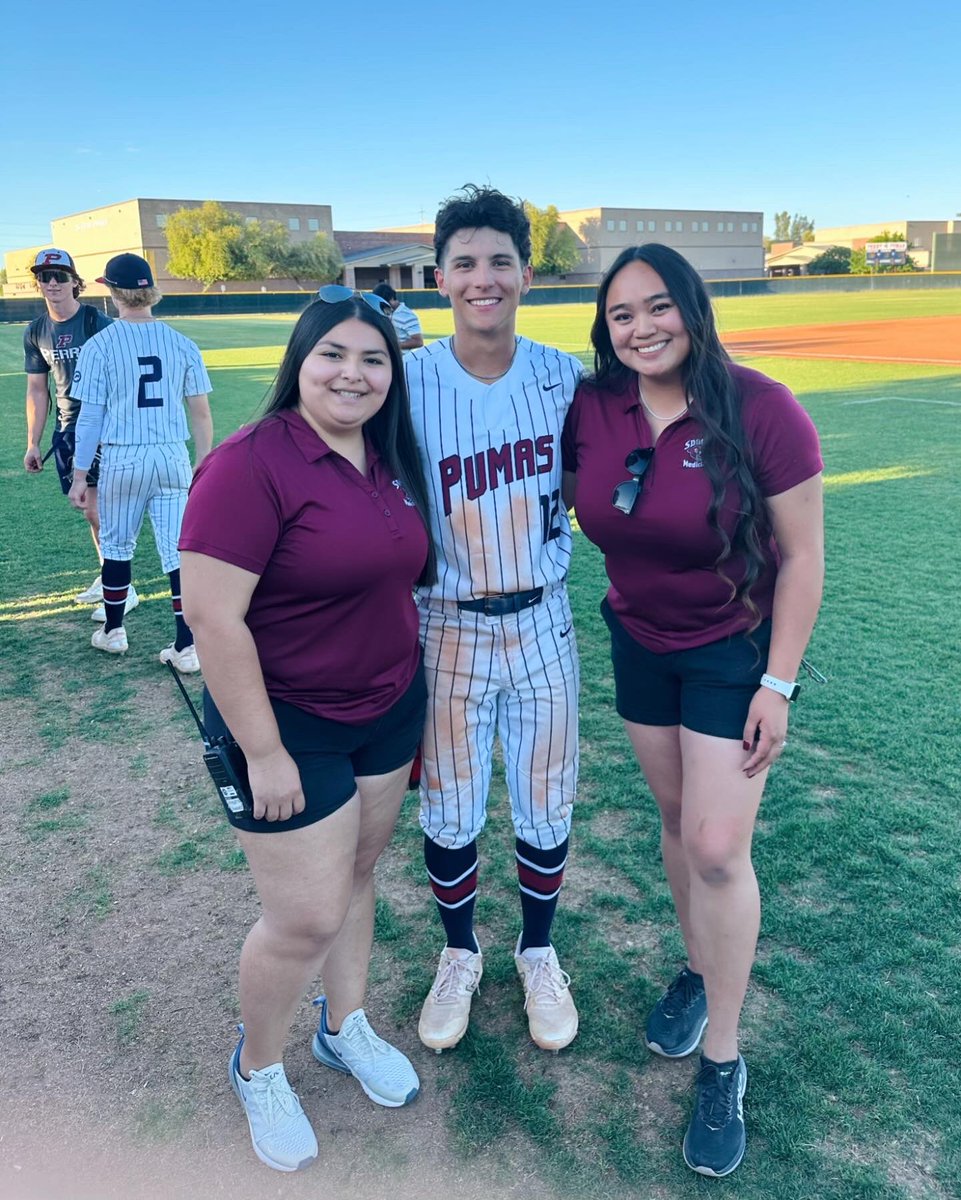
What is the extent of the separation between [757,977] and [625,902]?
53 cm

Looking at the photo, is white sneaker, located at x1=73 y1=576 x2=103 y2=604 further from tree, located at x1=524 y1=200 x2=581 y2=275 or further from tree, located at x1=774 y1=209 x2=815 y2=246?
tree, located at x1=774 y1=209 x2=815 y2=246

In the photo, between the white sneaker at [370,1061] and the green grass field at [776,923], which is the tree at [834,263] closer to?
the green grass field at [776,923]

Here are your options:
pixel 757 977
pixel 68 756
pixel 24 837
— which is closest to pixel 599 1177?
pixel 757 977

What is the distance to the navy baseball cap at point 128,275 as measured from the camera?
4.85 metres

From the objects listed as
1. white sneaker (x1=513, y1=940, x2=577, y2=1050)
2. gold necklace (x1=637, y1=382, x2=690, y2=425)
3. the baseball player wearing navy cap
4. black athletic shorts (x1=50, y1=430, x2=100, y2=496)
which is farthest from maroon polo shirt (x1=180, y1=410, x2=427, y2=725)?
black athletic shorts (x1=50, y1=430, x2=100, y2=496)

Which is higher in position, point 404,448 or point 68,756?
point 404,448

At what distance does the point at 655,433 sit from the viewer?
90.0 inches

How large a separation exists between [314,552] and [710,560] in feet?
2.95

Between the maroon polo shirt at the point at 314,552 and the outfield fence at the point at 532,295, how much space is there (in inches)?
1763

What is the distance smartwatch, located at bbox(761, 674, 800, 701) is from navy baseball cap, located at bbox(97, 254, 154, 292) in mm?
3878

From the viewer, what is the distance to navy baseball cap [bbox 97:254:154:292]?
Answer: 485cm

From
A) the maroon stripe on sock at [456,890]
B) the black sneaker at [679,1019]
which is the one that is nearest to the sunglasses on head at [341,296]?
the maroon stripe on sock at [456,890]

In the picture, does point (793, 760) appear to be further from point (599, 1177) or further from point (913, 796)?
point (599, 1177)

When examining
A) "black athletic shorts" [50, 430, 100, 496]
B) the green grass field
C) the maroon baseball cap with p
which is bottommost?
the green grass field
